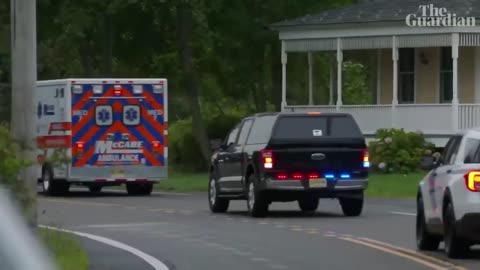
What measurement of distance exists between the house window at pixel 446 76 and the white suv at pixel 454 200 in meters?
24.5

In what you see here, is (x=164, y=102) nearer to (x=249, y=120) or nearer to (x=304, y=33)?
(x=249, y=120)

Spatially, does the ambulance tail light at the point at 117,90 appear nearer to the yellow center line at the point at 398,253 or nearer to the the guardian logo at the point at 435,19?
the the guardian logo at the point at 435,19

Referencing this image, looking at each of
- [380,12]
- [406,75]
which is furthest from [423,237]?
[406,75]

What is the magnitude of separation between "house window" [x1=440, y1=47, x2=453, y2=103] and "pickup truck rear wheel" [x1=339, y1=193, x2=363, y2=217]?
1739cm

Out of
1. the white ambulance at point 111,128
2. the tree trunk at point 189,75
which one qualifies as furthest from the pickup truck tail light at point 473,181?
the tree trunk at point 189,75

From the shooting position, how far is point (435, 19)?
4081 centimetres

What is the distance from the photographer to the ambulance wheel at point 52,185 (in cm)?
3472

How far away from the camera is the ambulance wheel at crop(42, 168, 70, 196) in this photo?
34719 millimetres

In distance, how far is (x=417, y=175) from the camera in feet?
128

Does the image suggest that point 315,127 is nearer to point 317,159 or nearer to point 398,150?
point 317,159

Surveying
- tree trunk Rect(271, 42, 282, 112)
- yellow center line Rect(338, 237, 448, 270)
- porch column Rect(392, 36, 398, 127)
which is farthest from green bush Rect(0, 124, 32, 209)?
tree trunk Rect(271, 42, 282, 112)

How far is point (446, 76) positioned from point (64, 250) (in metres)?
29.0

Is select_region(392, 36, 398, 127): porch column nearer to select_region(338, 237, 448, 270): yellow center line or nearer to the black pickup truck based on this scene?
the black pickup truck

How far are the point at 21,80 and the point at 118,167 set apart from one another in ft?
55.5
